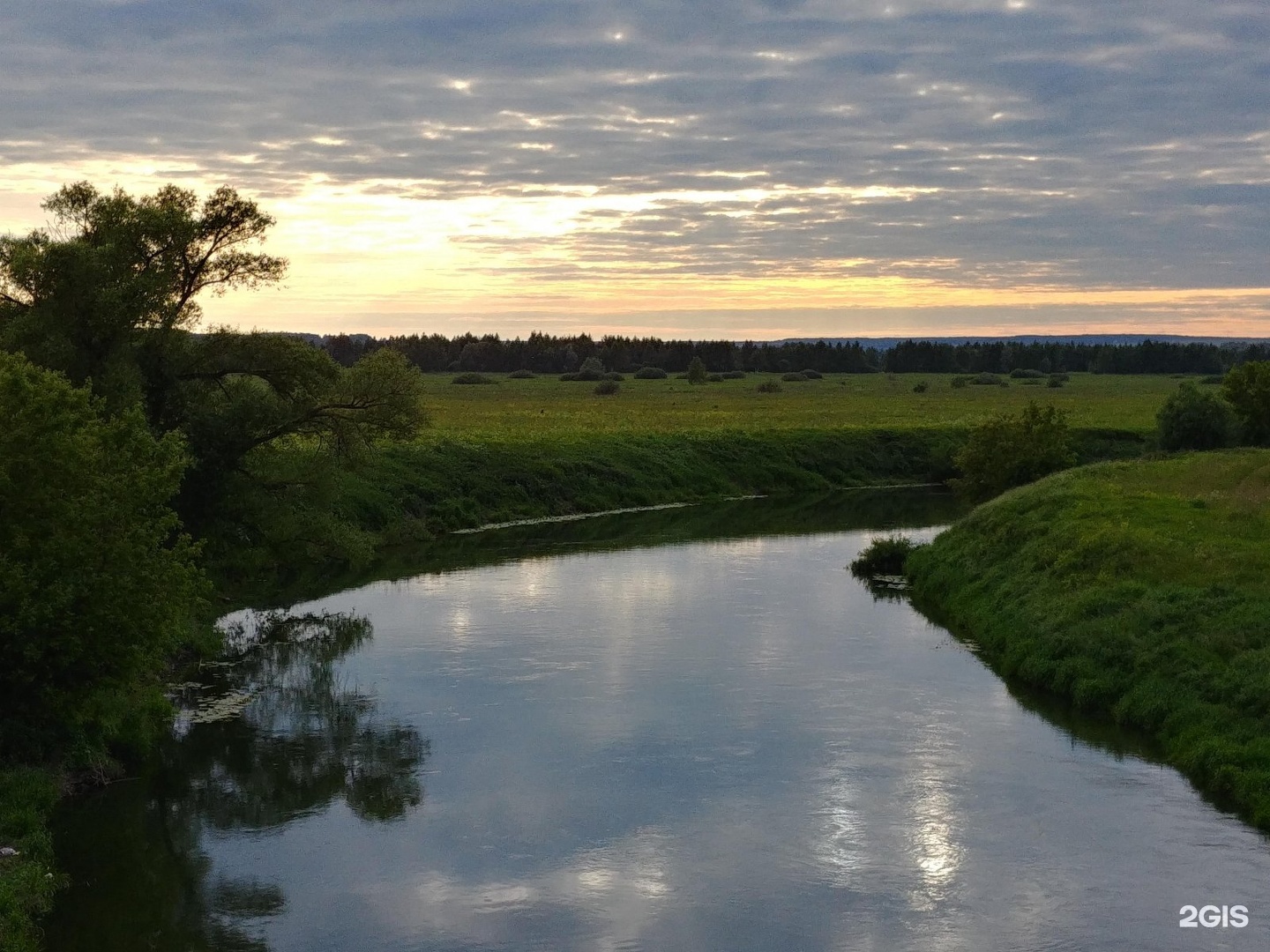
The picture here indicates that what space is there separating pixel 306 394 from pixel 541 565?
9922 millimetres

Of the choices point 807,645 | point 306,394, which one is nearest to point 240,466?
point 306,394

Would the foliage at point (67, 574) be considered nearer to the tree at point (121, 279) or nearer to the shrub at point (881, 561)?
the tree at point (121, 279)

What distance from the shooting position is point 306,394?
38.1m

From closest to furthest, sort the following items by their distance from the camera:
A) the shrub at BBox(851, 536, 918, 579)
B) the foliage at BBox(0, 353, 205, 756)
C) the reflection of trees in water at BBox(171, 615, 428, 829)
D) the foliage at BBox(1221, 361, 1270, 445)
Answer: the foliage at BBox(0, 353, 205, 756), the reflection of trees in water at BBox(171, 615, 428, 829), the shrub at BBox(851, 536, 918, 579), the foliage at BBox(1221, 361, 1270, 445)

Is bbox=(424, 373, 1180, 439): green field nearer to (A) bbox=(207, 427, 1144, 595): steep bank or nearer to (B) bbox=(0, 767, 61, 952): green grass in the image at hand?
(A) bbox=(207, 427, 1144, 595): steep bank

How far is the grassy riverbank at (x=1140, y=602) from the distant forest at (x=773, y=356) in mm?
138032

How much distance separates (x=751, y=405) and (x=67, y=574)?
86922mm

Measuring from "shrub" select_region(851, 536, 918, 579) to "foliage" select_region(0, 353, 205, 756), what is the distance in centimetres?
2607

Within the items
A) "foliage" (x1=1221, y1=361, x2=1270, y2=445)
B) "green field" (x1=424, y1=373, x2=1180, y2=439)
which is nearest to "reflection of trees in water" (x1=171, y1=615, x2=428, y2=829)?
"green field" (x1=424, y1=373, x2=1180, y2=439)

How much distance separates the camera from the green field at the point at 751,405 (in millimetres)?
80125

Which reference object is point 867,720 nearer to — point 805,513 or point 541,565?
point 541,565

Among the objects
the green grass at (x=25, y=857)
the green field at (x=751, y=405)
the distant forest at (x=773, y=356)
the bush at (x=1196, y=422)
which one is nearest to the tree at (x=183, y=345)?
the green grass at (x=25, y=857)

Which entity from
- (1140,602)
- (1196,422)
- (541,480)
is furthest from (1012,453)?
(1140,602)

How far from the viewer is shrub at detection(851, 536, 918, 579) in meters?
42.9
